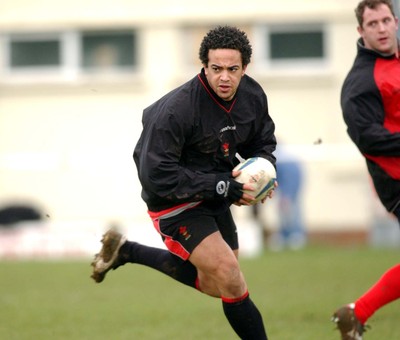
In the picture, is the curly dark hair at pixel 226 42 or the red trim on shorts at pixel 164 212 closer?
the curly dark hair at pixel 226 42

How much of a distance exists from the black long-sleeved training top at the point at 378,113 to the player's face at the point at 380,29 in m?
0.05

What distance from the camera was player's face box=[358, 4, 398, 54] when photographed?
7.43m

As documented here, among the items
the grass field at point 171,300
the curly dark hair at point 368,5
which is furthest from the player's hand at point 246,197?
the grass field at point 171,300

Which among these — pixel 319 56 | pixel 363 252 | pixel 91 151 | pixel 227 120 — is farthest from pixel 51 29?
pixel 227 120

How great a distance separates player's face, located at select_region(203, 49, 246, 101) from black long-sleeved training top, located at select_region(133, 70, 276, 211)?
5.1 inches

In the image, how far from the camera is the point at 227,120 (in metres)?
7.19

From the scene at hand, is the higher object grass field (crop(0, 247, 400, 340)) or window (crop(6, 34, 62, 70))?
window (crop(6, 34, 62, 70))

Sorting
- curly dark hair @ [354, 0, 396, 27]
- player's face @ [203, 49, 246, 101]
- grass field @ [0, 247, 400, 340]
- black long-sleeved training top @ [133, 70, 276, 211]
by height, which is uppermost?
curly dark hair @ [354, 0, 396, 27]

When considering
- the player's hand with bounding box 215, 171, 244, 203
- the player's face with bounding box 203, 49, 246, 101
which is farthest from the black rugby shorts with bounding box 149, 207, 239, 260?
the player's face with bounding box 203, 49, 246, 101

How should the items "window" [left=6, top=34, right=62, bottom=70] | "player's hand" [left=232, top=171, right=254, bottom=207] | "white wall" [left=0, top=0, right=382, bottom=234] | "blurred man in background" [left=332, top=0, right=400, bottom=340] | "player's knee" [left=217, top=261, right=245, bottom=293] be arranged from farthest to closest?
"window" [left=6, top=34, right=62, bottom=70] → "white wall" [left=0, top=0, right=382, bottom=234] → "blurred man in background" [left=332, top=0, right=400, bottom=340] → "player's hand" [left=232, top=171, right=254, bottom=207] → "player's knee" [left=217, top=261, right=245, bottom=293]

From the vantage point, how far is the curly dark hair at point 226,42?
23.0ft

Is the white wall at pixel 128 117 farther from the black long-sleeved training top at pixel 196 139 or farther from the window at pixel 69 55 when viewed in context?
the black long-sleeved training top at pixel 196 139

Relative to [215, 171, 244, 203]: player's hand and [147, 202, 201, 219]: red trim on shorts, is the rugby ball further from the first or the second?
[147, 202, 201, 219]: red trim on shorts

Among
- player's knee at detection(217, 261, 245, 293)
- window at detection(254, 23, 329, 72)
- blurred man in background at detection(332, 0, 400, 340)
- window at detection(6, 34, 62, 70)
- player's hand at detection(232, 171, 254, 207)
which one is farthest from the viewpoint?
window at detection(6, 34, 62, 70)
